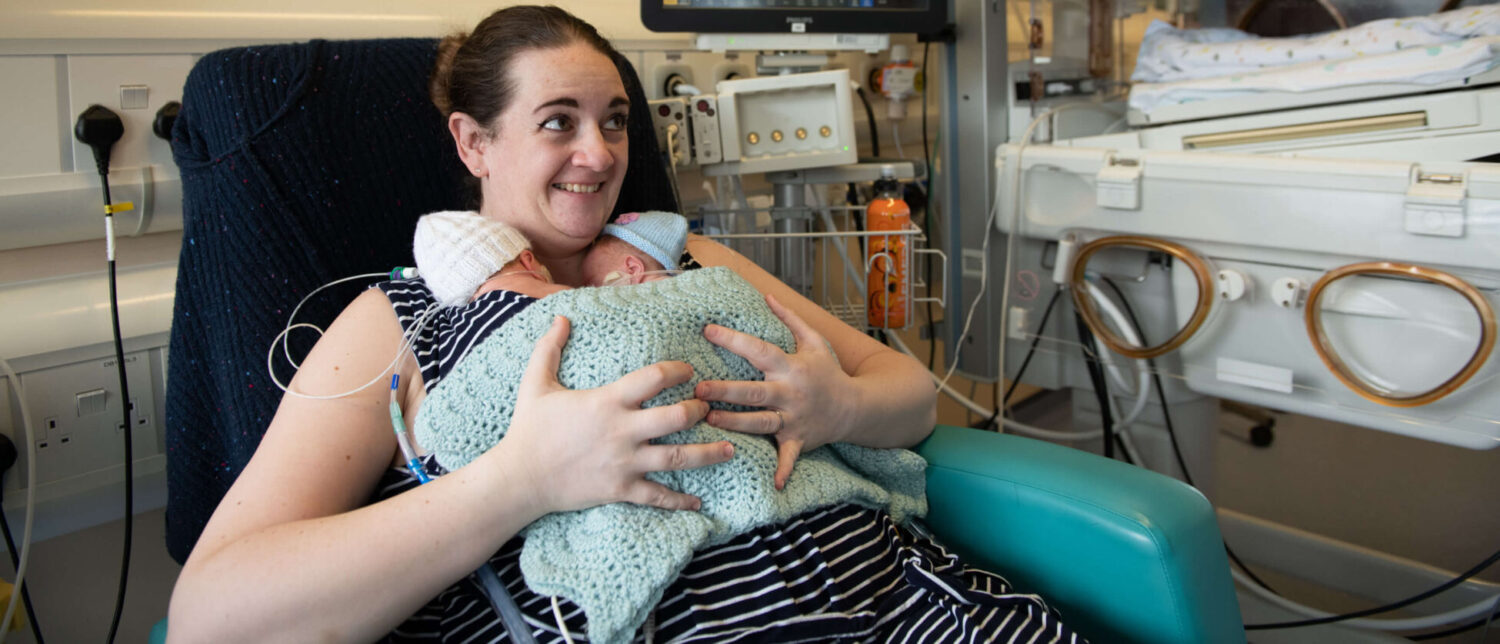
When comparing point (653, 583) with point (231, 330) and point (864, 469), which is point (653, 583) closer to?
point (864, 469)

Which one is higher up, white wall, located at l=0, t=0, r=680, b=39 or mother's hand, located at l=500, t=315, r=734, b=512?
white wall, located at l=0, t=0, r=680, b=39

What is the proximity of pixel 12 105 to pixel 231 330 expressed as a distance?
477 millimetres

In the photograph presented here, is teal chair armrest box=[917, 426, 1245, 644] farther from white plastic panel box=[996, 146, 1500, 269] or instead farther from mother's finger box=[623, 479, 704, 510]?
white plastic panel box=[996, 146, 1500, 269]

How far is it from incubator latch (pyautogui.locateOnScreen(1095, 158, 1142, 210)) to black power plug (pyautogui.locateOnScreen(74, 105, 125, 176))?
150cm

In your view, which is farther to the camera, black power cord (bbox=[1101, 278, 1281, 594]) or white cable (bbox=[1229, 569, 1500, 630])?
black power cord (bbox=[1101, 278, 1281, 594])

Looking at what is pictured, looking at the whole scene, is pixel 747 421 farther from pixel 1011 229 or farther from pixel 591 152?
pixel 1011 229

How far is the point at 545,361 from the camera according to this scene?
926 millimetres

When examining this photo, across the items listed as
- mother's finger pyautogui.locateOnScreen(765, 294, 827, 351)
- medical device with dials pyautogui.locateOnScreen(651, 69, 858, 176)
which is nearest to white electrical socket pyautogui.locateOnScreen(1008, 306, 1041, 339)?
medical device with dials pyautogui.locateOnScreen(651, 69, 858, 176)

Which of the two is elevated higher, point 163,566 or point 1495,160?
point 1495,160

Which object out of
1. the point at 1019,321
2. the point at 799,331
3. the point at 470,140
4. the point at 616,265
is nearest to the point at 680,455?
the point at 799,331

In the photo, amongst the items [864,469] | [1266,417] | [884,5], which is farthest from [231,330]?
[1266,417]

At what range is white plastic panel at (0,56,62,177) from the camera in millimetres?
1274

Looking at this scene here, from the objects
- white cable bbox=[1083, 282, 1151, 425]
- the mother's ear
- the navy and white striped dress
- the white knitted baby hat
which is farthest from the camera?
white cable bbox=[1083, 282, 1151, 425]

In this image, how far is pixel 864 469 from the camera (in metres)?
1.19
